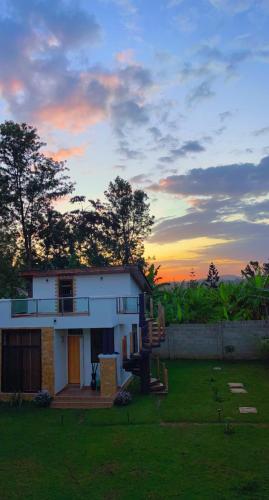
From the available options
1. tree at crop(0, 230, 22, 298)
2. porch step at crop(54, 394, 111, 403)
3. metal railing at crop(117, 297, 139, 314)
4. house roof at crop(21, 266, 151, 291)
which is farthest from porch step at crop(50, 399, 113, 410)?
tree at crop(0, 230, 22, 298)

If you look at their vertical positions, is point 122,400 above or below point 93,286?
below

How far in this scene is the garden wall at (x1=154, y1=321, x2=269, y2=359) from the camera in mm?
27219

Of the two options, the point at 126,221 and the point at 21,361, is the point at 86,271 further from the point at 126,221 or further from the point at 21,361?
the point at 126,221

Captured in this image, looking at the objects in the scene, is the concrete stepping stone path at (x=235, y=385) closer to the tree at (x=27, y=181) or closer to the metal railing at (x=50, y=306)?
the metal railing at (x=50, y=306)

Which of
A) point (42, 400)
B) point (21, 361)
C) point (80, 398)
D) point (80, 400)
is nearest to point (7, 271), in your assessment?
point (21, 361)

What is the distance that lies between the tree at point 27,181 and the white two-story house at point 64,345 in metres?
20.1

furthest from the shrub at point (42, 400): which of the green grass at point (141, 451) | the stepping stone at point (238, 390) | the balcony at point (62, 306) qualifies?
the stepping stone at point (238, 390)

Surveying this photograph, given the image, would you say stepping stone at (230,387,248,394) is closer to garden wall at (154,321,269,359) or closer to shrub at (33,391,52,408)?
shrub at (33,391,52,408)

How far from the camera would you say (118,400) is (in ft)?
55.3

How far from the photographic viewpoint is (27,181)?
37.7 metres

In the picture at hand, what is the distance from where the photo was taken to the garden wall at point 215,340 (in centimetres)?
2722

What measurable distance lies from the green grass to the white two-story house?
64.5 inches

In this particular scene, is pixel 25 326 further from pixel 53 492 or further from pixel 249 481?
pixel 249 481

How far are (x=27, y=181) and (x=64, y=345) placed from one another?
21793 millimetres
